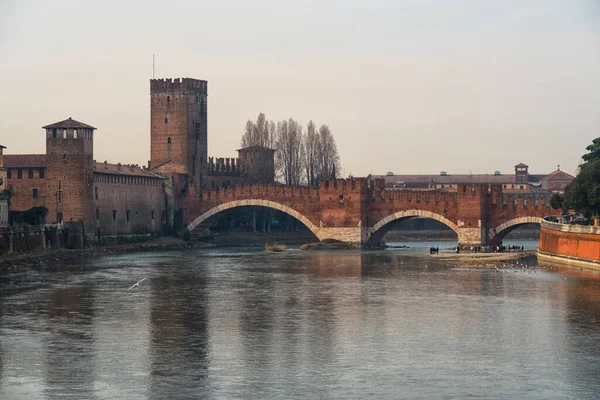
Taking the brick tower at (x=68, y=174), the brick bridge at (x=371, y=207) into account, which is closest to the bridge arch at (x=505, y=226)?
the brick bridge at (x=371, y=207)

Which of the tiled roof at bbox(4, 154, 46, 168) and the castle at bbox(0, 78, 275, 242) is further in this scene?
the tiled roof at bbox(4, 154, 46, 168)

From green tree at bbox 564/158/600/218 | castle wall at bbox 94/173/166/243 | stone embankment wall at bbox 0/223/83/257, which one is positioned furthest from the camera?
castle wall at bbox 94/173/166/243

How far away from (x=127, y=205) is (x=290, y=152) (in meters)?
18.5

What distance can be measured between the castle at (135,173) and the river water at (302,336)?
19.6m

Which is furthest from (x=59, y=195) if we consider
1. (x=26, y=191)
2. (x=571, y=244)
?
(x=571, y=244)

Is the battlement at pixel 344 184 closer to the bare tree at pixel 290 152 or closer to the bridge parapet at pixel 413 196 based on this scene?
the bridge parapet at pixel 413 196

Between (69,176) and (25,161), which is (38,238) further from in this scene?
(25,161)

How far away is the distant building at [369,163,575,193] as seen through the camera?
13638 centimetres

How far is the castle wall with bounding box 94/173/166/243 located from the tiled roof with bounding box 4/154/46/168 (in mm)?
3867

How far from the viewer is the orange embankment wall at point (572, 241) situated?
52375 mm

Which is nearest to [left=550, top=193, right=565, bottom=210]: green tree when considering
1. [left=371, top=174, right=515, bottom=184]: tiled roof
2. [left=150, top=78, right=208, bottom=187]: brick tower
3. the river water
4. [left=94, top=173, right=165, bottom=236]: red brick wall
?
the river water

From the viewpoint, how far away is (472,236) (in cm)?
7312

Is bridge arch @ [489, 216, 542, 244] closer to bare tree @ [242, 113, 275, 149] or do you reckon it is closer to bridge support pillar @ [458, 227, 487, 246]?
bridge support pillar @ [458, 227, 487, 246]

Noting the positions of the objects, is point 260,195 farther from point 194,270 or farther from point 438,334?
point 438,334
